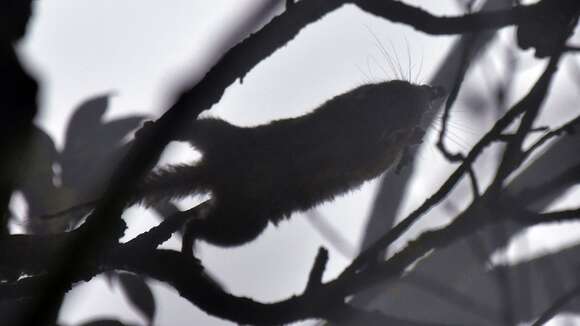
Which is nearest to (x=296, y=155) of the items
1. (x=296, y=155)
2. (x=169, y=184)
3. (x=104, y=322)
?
(x=296, y=155)

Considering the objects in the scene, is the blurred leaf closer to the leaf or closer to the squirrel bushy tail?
the leaf

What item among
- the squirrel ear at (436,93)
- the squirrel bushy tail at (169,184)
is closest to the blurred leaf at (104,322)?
the squirrel bushy tail at (169,184)

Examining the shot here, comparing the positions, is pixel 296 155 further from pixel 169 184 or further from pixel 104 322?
pixel 104 322

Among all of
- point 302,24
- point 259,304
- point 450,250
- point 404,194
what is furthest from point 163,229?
point 450,250

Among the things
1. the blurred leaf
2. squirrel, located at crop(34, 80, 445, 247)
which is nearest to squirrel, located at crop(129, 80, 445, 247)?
squirrel, located at crop(34, 80, 445, 247)

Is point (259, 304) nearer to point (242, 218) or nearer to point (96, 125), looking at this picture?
point (242, 218)

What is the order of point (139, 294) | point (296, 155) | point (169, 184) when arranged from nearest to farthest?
1. point (296, 155)
2. point (169, 184)
3. point (139, 294)

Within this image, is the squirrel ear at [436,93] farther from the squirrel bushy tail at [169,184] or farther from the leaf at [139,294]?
the leaf at [139,294]
